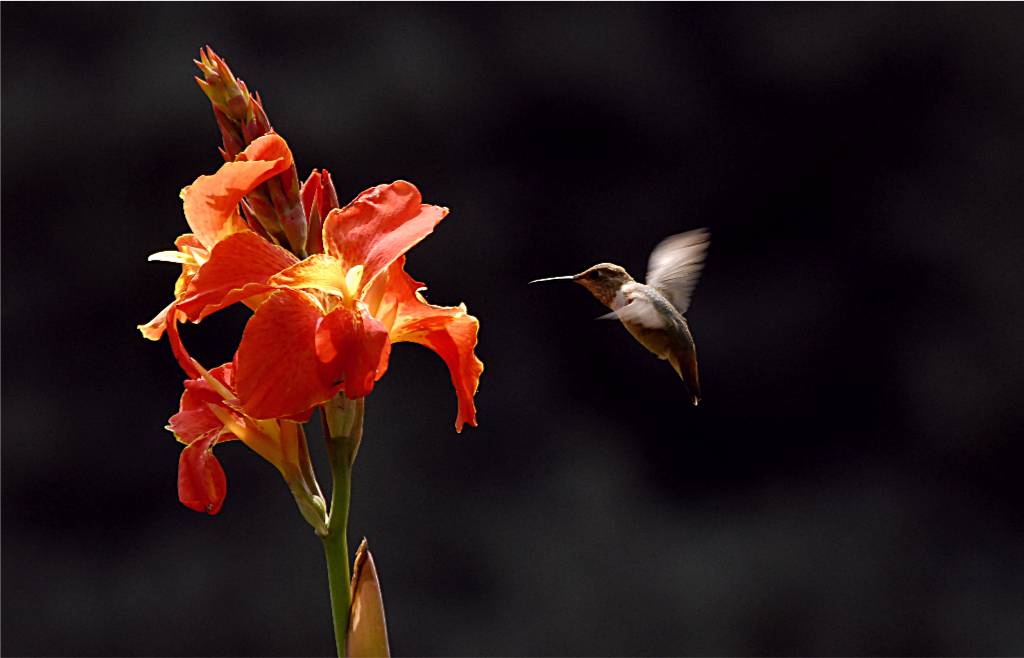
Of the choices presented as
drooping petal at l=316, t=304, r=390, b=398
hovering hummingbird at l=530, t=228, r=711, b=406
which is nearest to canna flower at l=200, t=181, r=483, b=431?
drooping petal at l=316, t=304, r=390, b=398

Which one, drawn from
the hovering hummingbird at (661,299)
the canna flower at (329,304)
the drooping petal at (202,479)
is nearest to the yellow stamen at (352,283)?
the canna flower at (329,304)

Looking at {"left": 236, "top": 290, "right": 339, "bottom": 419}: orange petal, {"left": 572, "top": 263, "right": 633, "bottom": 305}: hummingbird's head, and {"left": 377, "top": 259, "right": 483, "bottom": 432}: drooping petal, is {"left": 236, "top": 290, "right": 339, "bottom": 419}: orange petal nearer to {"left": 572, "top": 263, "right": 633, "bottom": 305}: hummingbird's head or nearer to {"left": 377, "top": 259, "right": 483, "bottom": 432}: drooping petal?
{"left": 377, "top": 259, "right": 483, "bottom": 432}: drooping petal

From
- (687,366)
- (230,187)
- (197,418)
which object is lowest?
(687,366)

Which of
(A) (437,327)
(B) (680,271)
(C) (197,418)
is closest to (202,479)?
(C) (197,418)

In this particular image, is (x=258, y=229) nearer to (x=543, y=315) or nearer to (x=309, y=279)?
(x=309, y=279)

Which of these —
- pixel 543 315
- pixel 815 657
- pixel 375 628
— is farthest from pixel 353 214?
pixel 815 657

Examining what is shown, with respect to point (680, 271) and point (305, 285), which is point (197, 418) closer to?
point (305, 285)
